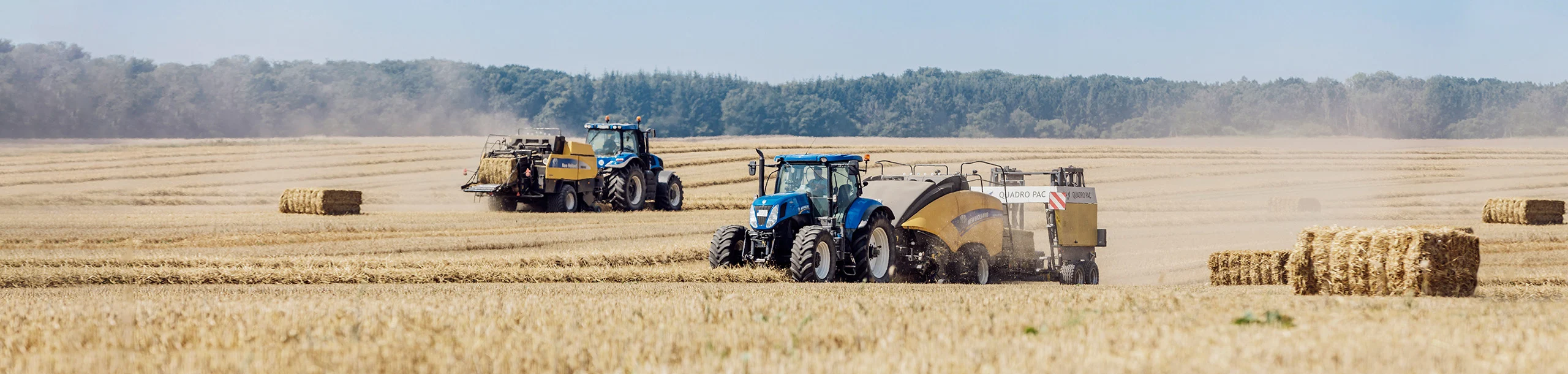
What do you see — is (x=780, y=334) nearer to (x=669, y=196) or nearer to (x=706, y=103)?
(x=669, y=196)

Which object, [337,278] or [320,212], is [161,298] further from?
[320,212]

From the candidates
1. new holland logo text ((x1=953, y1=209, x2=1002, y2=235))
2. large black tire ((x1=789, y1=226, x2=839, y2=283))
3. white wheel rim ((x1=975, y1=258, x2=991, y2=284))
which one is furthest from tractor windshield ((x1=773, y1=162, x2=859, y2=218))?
white wheel rim ((x1=975, y1=258, x2=991, y2=284))

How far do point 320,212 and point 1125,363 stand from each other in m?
22.5

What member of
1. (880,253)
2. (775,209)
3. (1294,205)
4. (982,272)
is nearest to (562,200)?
(982,272)

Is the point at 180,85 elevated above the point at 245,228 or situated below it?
above

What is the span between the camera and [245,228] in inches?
784

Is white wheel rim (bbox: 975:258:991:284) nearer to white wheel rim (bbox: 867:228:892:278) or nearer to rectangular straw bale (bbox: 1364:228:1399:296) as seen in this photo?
white wheel rim (bbox: 867:228:892:278)

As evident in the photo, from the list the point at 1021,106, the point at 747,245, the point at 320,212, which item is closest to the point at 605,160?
the point at 320,212

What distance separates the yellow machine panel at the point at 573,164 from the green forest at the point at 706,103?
1309 centimetres

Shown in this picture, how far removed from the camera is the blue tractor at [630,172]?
87.8 feet

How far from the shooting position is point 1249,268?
1581 cm

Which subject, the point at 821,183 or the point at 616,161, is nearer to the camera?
the point at 821,183

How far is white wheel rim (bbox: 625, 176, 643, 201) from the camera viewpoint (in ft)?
89.6

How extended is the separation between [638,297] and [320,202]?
1722 cm
